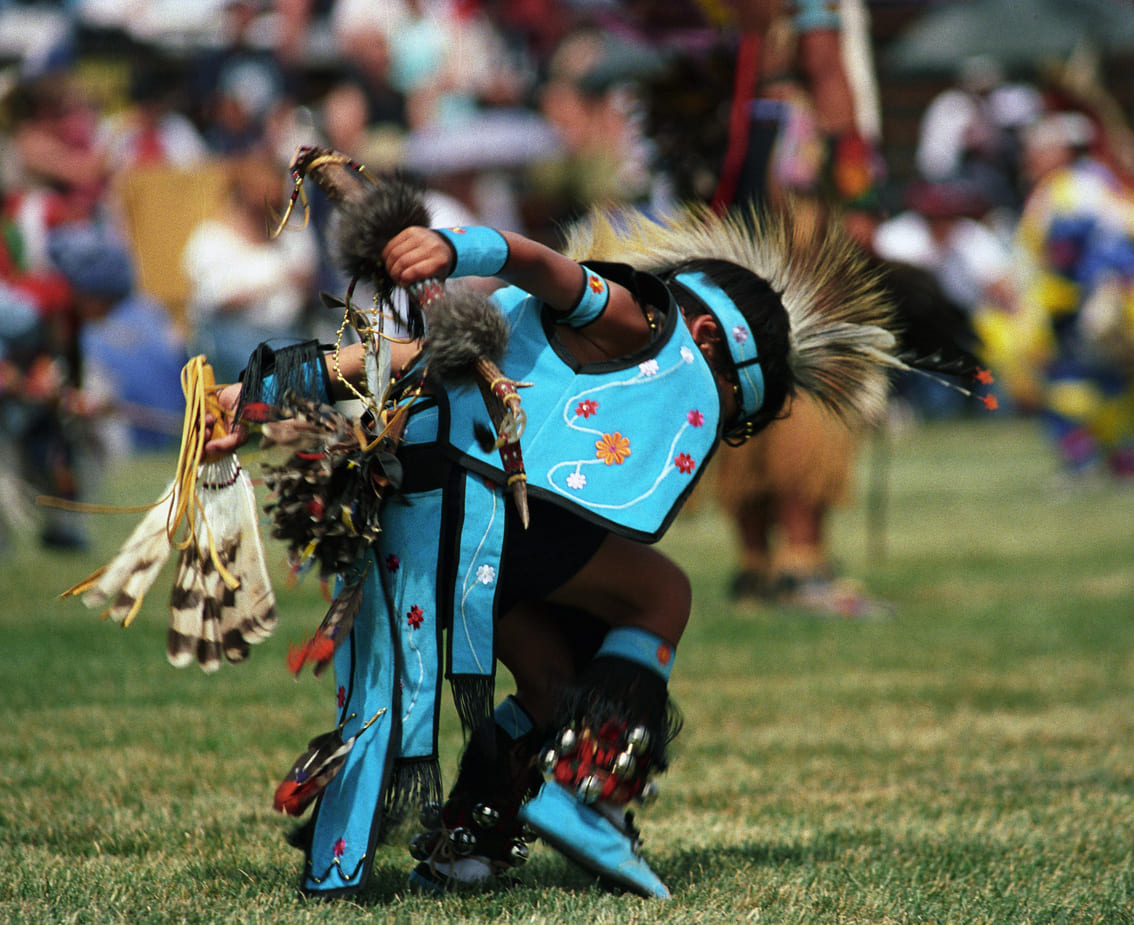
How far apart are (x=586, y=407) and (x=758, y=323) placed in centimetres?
34

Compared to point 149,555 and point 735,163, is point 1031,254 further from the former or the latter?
point 149,555

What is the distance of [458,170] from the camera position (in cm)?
870

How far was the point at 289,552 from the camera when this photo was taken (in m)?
2.10

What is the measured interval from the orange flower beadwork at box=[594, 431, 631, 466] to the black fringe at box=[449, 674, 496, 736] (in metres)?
0.33

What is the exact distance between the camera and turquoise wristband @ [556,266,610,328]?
2074mm

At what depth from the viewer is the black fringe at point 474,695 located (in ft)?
6.79

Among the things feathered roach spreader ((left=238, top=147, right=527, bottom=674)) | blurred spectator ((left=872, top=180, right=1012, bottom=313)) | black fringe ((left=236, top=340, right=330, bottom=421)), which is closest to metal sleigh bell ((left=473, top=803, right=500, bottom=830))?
feathered roach spreader ((left=238, top=147, right=527, bottom=674))

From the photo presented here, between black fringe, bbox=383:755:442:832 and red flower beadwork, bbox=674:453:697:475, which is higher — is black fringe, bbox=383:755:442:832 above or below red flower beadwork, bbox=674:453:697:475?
below

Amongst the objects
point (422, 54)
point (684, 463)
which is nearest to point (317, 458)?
point (684, 463)

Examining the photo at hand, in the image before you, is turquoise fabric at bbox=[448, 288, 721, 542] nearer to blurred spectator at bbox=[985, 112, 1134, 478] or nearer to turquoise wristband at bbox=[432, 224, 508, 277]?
turquoise wristband at bbox=[432, 224, 508, 277]

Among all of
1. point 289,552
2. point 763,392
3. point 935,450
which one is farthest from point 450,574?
point 935,450

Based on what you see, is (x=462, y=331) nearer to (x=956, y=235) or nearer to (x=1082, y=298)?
(x=1082, y=298)

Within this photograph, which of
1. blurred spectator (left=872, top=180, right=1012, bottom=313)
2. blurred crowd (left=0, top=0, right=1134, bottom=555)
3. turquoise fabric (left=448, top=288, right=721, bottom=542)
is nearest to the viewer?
turquoise fabric (left=448, top=288, right=721, bottom=542)

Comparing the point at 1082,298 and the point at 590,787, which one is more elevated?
the point at 1082,298
